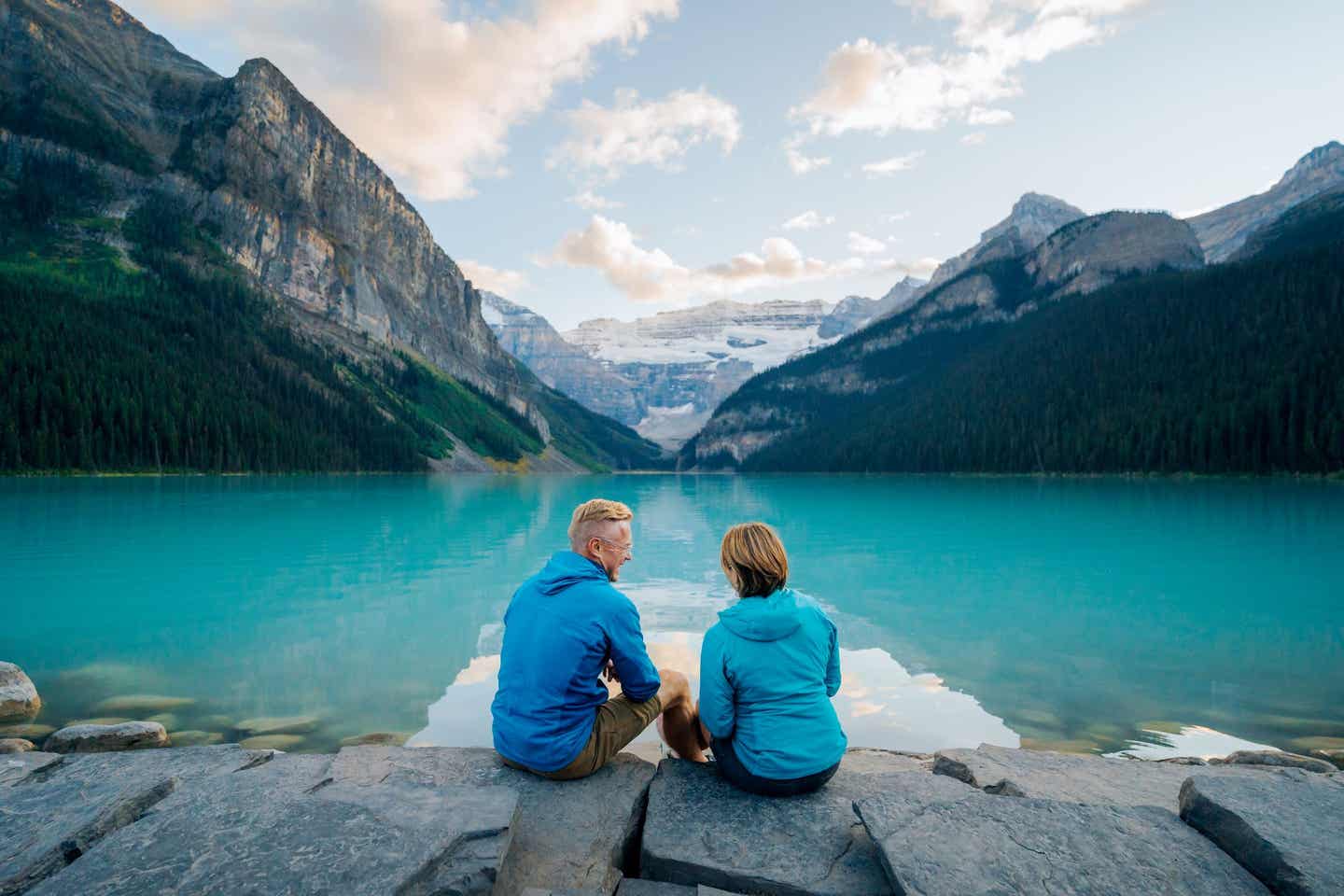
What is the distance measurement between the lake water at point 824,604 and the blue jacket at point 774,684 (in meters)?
→ 4.16

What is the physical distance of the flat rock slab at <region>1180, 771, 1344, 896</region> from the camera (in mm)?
3562

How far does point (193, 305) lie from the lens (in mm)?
125938

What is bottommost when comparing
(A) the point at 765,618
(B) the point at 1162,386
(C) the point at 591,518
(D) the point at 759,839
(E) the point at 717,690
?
(D) the point at 759,839

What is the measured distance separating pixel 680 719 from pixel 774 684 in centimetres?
162

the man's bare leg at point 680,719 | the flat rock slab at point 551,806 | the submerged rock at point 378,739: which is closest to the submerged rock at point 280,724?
the submerged rock at point 378,739

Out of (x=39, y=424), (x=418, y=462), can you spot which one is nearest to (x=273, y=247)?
(x=418, y=462)

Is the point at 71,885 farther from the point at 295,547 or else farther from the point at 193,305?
the point at 193,305

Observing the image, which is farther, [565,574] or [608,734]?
[608,734]

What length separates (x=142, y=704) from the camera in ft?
32.0

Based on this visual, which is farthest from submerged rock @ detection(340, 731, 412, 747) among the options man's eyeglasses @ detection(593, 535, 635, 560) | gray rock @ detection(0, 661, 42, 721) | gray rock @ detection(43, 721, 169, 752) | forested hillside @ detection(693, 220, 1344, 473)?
forested hillside @ detection(693, 220, 1344, 473)

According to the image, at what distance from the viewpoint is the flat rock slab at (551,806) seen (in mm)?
4301

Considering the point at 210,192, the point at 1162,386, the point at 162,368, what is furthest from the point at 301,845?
the point at 210,192

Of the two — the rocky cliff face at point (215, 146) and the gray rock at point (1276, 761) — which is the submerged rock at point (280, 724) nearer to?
the gray rock at point (1276, 761)

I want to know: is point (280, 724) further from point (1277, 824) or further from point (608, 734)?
point (1277, 824)
